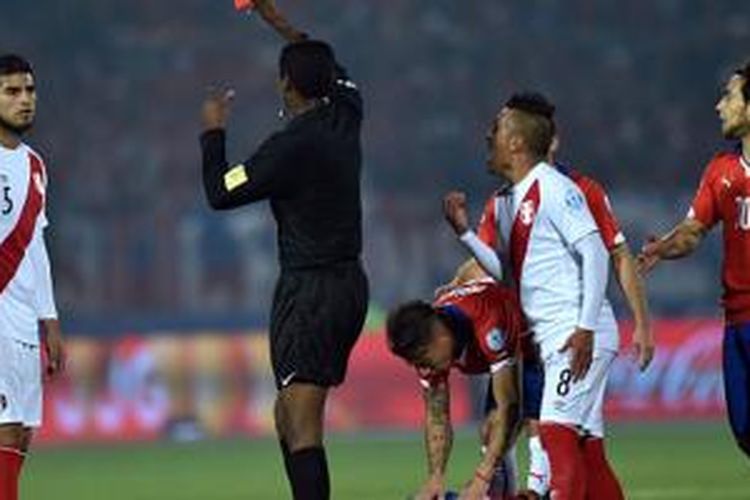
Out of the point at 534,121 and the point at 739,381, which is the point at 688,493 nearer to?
the point at 739,381

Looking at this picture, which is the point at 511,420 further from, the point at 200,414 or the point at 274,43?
the point at 274,43

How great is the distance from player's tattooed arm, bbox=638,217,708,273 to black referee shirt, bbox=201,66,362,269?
1.34 meters

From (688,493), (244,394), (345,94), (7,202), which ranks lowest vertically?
(688,493)

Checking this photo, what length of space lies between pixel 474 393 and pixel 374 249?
10.9ft

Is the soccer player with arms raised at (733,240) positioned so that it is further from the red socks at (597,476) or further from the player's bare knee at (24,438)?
the player's bare knee at (24,438)

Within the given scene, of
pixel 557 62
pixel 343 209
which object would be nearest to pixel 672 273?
pixel 557 62

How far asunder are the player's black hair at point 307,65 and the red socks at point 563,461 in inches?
68.2

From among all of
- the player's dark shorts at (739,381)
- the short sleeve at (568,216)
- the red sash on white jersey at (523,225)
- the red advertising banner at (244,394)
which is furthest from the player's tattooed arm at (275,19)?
the red advertising banner at (244,394)

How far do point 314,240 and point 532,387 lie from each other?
111cm

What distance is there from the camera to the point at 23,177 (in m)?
8.84

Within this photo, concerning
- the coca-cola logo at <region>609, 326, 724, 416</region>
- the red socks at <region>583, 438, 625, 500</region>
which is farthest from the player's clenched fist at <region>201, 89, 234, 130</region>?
the coca-cola logo at <region>609, 326, 724, 416</region>

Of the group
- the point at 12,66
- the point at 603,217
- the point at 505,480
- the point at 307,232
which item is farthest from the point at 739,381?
the point at 12,66

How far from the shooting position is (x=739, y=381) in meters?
9.70

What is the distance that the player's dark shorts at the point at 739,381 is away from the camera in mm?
9680
